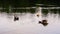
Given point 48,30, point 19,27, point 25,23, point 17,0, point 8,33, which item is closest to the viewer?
point 8,33

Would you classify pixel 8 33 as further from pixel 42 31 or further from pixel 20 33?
pixel 42 31

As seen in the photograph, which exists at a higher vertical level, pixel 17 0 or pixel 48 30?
pixel 17 0

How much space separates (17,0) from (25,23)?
9.64m

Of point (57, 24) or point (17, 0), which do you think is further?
point (17, 0)

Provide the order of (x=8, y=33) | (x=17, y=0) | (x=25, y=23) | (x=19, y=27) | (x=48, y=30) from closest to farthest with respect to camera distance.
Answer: (x=8, y=33) → (x=48, y=30) → (x=19, y=27) → (x=25, y=23) → (x=17, y=0)

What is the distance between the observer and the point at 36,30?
6605mm

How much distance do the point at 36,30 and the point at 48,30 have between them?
0.33 metres

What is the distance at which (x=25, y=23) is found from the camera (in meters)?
7.68

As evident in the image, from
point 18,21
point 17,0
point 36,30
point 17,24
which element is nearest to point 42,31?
point 36,30

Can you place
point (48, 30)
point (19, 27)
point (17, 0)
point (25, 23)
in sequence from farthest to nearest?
1. point (17, 0)
2. point (25, 23)
3. point (19, 27)
4. point (48, 30)

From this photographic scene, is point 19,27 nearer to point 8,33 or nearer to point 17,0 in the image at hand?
point 8,33

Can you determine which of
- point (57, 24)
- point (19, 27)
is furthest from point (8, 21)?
point (57, 24)

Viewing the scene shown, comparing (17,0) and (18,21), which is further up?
(17,0)

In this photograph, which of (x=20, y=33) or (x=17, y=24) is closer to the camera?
(x=20, y=33)
